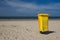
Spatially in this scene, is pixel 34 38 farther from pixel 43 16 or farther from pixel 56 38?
pixel 43 16

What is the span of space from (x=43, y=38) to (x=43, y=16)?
167 centimetres

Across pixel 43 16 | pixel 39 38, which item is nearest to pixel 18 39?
pixel 39 38

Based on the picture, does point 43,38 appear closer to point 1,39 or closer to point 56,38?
point 56,38

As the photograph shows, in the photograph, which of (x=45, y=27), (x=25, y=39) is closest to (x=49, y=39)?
(x=25, y=39)

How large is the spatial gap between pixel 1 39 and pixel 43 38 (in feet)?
5.94

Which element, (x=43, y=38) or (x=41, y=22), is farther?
(x=41, y=22)

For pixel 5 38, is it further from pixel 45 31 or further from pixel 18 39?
pixel 45 31

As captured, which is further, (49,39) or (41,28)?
(41,28)

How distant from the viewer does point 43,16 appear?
9.49 metres

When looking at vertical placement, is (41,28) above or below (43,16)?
below

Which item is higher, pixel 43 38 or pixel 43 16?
pixel 43 16

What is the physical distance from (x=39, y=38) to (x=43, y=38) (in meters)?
0.17

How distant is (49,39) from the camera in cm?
790

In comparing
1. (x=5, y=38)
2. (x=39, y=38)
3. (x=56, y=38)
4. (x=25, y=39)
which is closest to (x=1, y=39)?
(x=5, y=38)
